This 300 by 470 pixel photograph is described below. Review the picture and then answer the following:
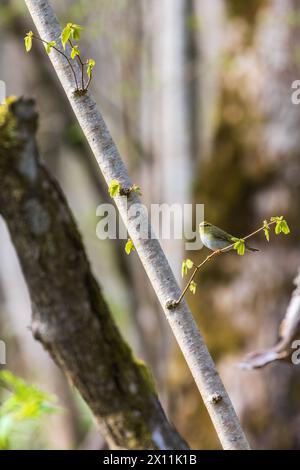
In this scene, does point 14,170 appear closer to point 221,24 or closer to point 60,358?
point 60,358

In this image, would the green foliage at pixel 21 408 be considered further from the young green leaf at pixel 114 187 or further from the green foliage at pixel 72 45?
the green foliage at pixel 72 45

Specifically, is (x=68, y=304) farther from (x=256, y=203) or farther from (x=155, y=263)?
(x=256, y=203)

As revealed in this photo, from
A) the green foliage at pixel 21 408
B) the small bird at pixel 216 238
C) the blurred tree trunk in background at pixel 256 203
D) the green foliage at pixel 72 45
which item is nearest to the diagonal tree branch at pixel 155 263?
the green foliage at pixel 72 45

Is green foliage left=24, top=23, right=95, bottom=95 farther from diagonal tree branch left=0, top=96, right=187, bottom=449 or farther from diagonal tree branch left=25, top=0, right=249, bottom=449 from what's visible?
diagonal tree branch left=0, top=96, right=187, bottom=449

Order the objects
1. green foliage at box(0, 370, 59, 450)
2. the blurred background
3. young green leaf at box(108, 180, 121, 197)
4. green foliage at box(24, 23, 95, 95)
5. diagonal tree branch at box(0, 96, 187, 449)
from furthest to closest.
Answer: the blurred background, green foliage at box(0, 370, 59, 450), diagonal tree branch at box(0, 96, 187, 449), young green leaf at box(108, 180, 121, 197), green foliage at box(24, 23, 95, 95)

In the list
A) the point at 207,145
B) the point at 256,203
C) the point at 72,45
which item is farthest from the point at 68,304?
the point at 207,145

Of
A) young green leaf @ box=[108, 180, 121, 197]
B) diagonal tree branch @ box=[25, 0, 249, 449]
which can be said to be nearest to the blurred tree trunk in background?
diagonal tree branch @ box=[25, 0, 249, 449]
